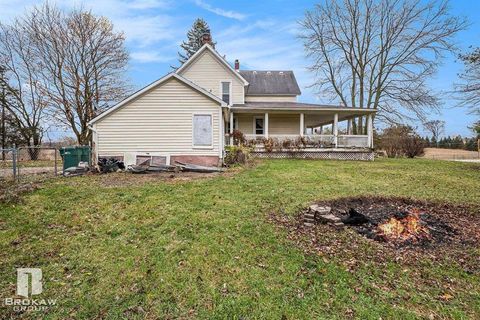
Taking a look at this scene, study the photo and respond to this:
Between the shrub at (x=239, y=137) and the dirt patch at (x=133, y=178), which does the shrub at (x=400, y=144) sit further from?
the dirt patch at (x=133, y=178)

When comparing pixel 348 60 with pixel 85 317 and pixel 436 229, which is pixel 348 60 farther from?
pixel 85 317

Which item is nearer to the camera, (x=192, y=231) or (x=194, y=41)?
(x=192, y=231)

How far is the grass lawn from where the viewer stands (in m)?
3.00

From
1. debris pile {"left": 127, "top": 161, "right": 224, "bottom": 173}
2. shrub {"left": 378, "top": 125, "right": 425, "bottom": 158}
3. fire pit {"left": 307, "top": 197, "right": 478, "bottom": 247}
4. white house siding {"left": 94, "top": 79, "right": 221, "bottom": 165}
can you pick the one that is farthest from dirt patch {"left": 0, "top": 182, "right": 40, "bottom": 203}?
shrub {"left": 378, "top": 125, "right": 425, "bottom": 158}

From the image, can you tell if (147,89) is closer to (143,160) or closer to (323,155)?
(143,160)

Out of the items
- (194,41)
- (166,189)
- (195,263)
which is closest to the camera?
(195,263)

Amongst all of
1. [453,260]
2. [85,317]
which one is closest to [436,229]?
[453,260]

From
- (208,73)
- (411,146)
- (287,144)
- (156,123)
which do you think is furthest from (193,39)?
(156,123)

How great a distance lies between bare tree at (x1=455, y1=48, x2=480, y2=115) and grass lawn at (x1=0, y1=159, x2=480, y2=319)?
14854 millimetres

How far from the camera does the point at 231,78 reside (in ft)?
63.5

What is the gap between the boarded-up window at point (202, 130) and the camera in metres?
12.3

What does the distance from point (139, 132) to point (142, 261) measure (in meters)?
9.25

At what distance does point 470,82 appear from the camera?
15.1 m

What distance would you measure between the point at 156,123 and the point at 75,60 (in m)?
15.6
